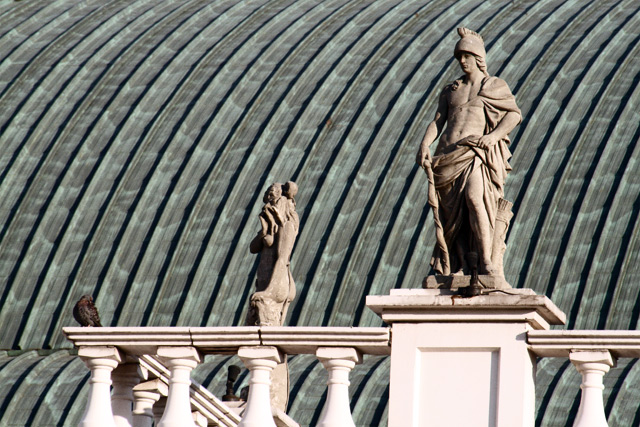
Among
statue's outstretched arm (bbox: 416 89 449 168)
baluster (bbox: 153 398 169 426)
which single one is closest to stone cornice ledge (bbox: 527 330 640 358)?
statue's outstretched arm (bbox: 416 89 449 168)

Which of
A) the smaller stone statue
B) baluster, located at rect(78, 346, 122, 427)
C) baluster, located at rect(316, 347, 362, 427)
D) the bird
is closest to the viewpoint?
baluster, located at rect(316, 347, 362, 427)

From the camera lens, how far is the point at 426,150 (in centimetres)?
1570

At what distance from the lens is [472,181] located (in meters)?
15.3

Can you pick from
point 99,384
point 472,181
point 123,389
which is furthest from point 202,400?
point 472,181

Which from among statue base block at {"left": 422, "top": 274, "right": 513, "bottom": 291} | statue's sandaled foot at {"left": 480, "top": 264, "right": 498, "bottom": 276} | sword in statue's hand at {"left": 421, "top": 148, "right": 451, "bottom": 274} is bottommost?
statue base block at {"left": 422, "top": 274, "right": 513, "bottom": 291}

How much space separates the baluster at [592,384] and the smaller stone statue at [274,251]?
20.2 ft

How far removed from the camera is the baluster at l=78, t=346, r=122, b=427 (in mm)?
14695

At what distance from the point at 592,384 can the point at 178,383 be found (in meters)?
4.02

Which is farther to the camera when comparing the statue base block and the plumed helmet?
the plumed helmet

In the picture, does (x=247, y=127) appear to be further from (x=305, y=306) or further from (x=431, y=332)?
(x=431, y=332)

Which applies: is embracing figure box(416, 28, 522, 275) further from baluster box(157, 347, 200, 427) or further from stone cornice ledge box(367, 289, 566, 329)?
baluster box(157, 347, 200, 427)

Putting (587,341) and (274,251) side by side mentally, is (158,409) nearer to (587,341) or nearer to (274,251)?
(274,251)

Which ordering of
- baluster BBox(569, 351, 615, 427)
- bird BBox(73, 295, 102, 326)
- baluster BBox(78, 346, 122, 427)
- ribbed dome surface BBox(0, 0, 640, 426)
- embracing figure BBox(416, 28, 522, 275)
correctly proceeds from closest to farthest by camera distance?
baluster BBox(569, 351, 615, 427)
baluster BBox(78, 346, 122, 427)
embracing figure BBox(416, 28, 522, 275)
bird BBox(73, 295, 102, 326)
ribbed dome surface BBox(0, 0, 640, 426)

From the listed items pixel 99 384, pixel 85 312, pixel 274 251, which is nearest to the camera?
pixel 99 384
